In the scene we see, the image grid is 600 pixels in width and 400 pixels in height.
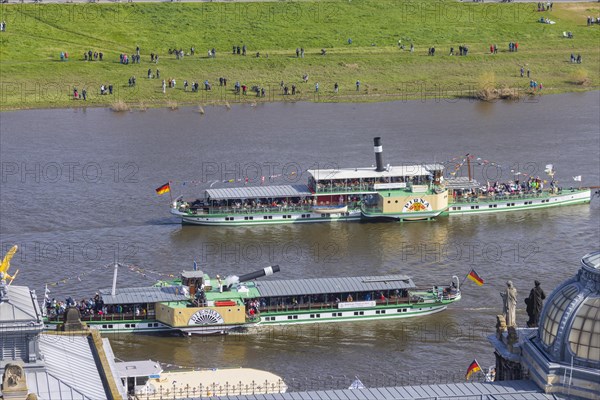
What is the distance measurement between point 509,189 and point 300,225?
57.4 feet

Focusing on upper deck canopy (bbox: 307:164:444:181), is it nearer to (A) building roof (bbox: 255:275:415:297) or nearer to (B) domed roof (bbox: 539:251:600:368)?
(A) building roof (bbox: 255:275:415:297)

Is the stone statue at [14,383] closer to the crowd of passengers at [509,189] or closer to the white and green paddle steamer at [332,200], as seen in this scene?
the white and green paddle steamer at [332,200]

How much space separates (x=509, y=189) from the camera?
117000 millimetres

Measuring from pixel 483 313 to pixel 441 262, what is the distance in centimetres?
1191

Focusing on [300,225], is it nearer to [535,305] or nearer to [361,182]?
[361,182]

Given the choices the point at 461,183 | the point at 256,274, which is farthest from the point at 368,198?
the point at 256,274

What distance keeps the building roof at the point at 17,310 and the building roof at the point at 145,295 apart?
2728 cm

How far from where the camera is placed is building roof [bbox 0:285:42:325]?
55688 mm

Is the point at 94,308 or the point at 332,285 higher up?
the point at 332,285

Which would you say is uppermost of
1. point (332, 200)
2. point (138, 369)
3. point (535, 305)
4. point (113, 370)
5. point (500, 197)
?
point (332, 200)

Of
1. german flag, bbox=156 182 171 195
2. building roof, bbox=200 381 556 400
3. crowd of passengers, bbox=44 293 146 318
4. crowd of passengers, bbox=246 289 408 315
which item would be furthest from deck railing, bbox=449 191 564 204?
building roof, bbox=200 381 556 400

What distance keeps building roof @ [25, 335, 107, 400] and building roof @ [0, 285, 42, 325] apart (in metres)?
1.58

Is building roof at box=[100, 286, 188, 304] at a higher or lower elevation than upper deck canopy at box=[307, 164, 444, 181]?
lower

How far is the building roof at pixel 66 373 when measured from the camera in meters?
54.0
